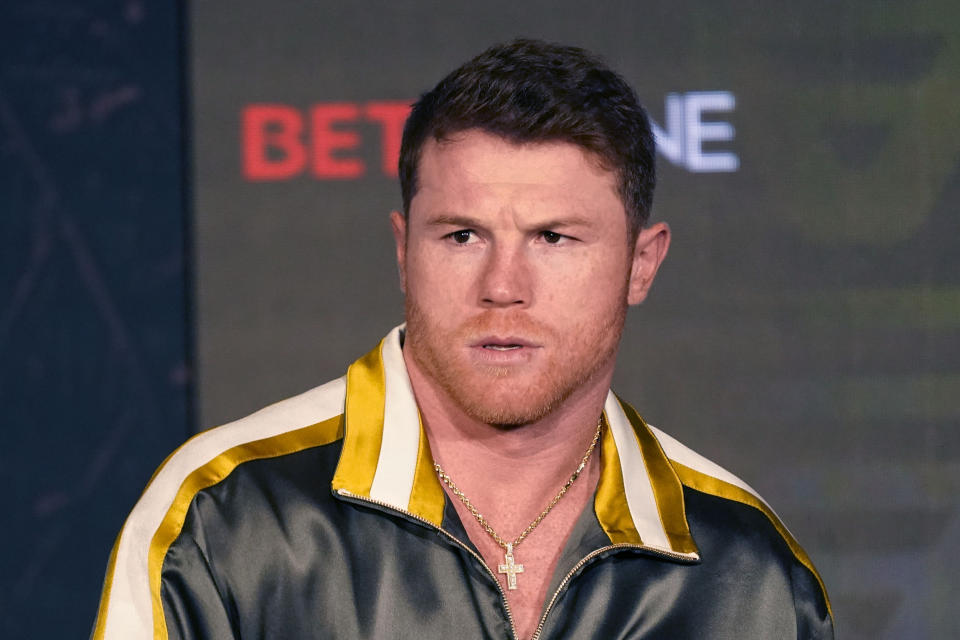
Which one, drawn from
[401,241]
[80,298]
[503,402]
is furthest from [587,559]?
[80,298]

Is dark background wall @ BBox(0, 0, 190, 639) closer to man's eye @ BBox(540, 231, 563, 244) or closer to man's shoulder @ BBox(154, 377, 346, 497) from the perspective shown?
man's shoulder @ BBox(154, 377, 346, 497)

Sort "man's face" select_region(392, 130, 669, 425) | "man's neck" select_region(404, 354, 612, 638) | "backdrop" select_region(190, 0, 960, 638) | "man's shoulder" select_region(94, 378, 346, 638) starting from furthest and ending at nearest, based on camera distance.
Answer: "backdrop" select_region(190, 0, 960, 638) < "man's neck" select_region(404, 354, 612, 638) < "man's face" select_region(392, 130, 669, 425) < "man's shoulder" select_region(94, 378, 346, 638)

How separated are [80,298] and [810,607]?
1969 millimetres

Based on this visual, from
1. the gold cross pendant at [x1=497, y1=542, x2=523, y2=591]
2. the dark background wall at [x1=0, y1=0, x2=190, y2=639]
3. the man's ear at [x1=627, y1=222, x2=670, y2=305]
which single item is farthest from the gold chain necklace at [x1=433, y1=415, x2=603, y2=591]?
the dark background wall at [x1=0, y1=0, x2=190, y2=639]

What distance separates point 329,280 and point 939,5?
5.40ft

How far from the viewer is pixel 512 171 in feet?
5.00

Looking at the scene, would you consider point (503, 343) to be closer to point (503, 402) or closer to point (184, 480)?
point (503, 402)

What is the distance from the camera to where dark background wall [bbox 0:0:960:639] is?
2920 mm

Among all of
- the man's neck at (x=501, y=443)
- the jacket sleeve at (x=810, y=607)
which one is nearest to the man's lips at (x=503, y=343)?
the man's neck at (x=501, y=443)

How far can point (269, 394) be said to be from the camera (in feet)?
9.59

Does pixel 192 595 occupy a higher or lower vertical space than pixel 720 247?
lower

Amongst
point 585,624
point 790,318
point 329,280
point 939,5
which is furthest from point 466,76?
point 939,5

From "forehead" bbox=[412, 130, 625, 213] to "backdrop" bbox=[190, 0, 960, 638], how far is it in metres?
1.37

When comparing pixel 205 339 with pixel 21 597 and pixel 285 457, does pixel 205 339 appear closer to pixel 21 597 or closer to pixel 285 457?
pixel 21 597
